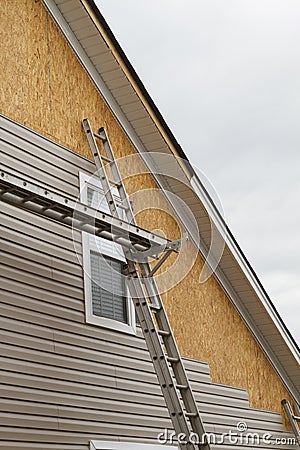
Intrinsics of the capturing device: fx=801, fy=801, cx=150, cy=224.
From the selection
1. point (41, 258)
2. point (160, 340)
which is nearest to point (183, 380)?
point (160, 340)

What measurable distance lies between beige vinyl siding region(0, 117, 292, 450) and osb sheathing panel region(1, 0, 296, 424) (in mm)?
309

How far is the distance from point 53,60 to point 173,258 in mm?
2522

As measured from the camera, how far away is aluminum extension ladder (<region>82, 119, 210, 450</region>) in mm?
6184

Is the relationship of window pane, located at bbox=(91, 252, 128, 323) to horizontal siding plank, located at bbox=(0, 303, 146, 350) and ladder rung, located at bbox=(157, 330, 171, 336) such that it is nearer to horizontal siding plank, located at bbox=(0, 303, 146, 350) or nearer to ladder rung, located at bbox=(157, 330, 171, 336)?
horizontal siding plank, located at bbox=(0, 303, 146, 350)

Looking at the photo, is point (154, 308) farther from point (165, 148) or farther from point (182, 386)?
point (165, 148)

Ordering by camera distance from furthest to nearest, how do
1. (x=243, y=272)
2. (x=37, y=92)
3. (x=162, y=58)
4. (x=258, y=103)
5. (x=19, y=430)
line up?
1. (x=162, y=58)
2. (x=258, y=103)
3. (x=243, y=272)
4. (x=37, y=92)
5. (x=19, y=430)

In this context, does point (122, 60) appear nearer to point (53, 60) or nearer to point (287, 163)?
point (53, 60)

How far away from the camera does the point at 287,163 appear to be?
31.0 meters

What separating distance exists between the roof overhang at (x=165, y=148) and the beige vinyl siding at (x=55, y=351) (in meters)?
1.06

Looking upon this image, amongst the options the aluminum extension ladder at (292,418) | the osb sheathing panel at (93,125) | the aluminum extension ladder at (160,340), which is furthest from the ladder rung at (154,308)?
the aluminum extension ladder at (292,418)

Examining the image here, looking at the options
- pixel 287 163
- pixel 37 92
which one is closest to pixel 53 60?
pixel 37 92

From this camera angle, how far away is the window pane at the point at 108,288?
7.43 meters

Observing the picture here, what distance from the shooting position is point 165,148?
9.02 meters

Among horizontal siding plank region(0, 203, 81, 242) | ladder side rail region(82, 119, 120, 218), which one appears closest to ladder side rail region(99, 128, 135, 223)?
ladder side rail region(82, 119, 120, 218)
